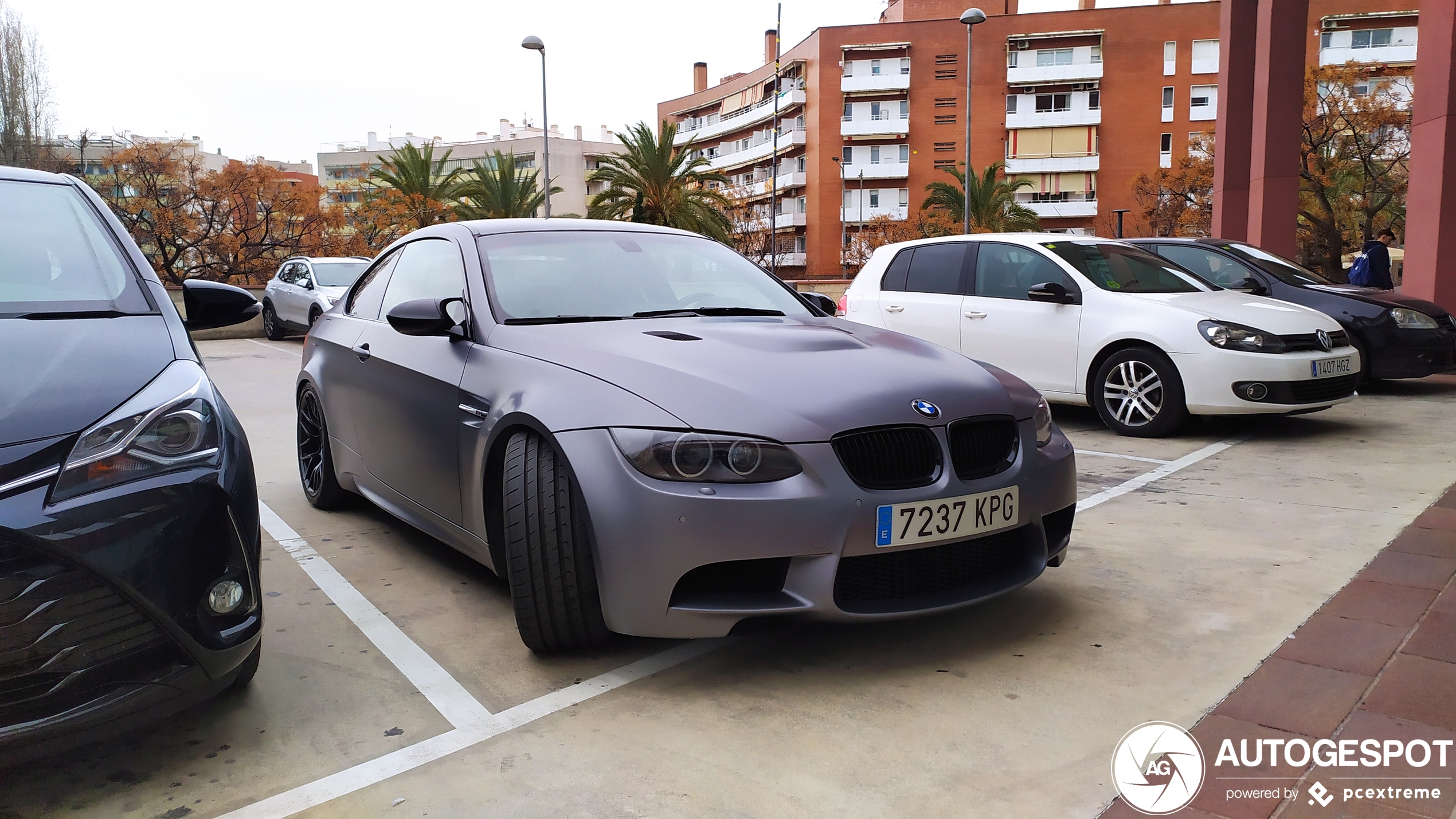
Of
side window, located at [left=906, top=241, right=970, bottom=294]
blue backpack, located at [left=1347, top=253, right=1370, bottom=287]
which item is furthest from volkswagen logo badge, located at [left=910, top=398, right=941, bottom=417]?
blue backpack, located at [left=1347, top=253, right=1370, bottom=287]

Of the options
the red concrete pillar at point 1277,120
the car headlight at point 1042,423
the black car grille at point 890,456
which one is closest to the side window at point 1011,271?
the car headlight at point 1042,423

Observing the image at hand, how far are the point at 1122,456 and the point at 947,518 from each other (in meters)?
3.97

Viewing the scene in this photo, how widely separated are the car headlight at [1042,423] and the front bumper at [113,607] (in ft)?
7.44

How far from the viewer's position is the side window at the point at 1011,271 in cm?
736

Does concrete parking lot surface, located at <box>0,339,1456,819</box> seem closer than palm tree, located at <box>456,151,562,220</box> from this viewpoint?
Yes

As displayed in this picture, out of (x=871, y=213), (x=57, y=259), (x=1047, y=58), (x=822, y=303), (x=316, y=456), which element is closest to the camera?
(x=57, y=259)

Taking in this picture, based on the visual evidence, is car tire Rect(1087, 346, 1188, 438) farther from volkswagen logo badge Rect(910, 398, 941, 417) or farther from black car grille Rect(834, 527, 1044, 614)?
volkswagen logo badge Rect(910, 398, 941, 417)

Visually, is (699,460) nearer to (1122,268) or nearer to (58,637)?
(58,637)

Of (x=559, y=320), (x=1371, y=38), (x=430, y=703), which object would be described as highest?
(x=1371, y=38)

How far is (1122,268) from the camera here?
24.1ft

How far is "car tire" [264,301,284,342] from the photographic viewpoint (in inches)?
709

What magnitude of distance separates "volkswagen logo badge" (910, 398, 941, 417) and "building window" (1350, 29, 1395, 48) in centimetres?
6792

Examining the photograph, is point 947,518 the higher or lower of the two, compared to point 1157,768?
higher

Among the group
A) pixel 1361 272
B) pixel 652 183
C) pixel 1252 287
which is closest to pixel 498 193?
pixel 652 183
